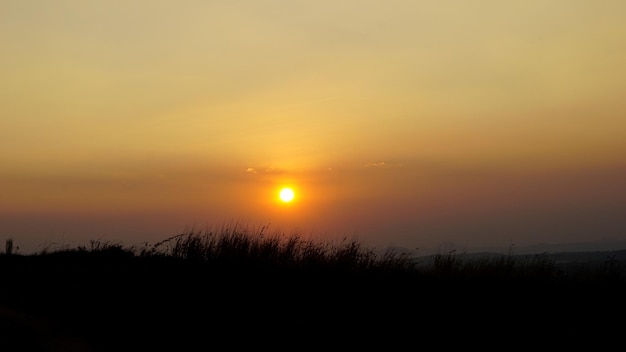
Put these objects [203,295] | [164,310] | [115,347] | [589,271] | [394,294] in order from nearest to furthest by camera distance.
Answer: [115,347] → [164,310] → [203,295] → [394,294] → [589,271]

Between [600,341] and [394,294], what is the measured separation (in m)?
3.86

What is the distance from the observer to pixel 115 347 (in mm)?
9617

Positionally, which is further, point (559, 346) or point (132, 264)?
point (132, 264)

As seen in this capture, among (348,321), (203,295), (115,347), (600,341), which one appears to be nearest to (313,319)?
(348,321)

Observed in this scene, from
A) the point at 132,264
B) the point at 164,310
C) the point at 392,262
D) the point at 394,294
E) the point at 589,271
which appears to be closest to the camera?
the point at 164,310

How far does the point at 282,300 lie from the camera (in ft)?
38.4

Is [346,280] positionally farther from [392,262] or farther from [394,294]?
[392,262]

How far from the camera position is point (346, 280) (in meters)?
13.4

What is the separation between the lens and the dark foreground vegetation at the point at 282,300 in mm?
10156

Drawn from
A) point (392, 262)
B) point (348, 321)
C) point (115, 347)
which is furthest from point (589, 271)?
point (115, 347)

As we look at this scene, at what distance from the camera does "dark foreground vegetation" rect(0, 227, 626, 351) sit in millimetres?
10156

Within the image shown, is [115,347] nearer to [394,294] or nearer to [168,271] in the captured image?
[168,271]

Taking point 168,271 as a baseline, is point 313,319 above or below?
below

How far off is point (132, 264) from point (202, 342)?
460 centimetres
